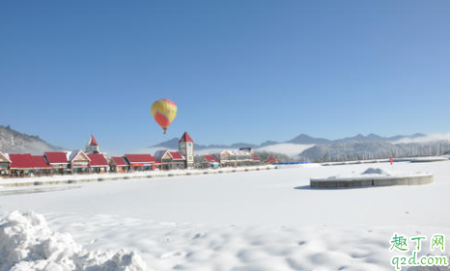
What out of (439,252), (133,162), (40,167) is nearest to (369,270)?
(439,252)

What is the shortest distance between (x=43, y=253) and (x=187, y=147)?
2931 inches

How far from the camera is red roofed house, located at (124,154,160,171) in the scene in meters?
69.0

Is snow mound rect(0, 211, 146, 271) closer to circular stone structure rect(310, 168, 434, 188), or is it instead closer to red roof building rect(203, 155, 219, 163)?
circular stone structure rect(310, 168, 434, 188)

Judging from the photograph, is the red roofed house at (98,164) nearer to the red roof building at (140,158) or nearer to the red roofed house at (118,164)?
the red roofed house at (118,164)

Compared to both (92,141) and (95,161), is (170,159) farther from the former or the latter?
(95,161)

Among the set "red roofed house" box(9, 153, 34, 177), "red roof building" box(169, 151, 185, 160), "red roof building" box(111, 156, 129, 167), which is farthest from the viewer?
"red roof building" box(169, 151, 185, 160)

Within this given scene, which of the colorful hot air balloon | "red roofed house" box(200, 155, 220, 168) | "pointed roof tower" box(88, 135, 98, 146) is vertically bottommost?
"red roofed house" box(200, 155, 220, 168)

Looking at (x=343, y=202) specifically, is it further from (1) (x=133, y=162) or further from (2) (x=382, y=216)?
(1) (x=133, y=162)

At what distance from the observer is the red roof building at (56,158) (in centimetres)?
5638

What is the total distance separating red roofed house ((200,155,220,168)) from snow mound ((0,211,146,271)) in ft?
293

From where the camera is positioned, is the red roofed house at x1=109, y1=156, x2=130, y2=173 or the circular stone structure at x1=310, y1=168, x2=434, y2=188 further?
the red roofed house at x1=109, y1=156, x2=130, y2=173

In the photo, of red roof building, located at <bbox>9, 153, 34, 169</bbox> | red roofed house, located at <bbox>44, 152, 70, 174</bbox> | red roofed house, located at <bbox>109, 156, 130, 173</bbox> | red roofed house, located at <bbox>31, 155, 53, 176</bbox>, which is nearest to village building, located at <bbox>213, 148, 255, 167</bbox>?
red roofed house, located at <bbox>109, 156, 130, 173</bbox>

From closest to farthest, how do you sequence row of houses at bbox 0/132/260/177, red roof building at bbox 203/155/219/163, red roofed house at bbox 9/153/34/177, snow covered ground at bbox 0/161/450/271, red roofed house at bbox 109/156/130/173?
snow covered ground at bbox 0/161/450/271 → red roofed house at bbox 9/153/34/177 → row of houses at bbox 0/132/260/177 → red roofed house at bbox 109/156/130/173 → red roof building at bbox 203/155/219/163

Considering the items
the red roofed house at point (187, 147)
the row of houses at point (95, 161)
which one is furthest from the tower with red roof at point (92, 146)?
the red roofed house at point (187, 147)
